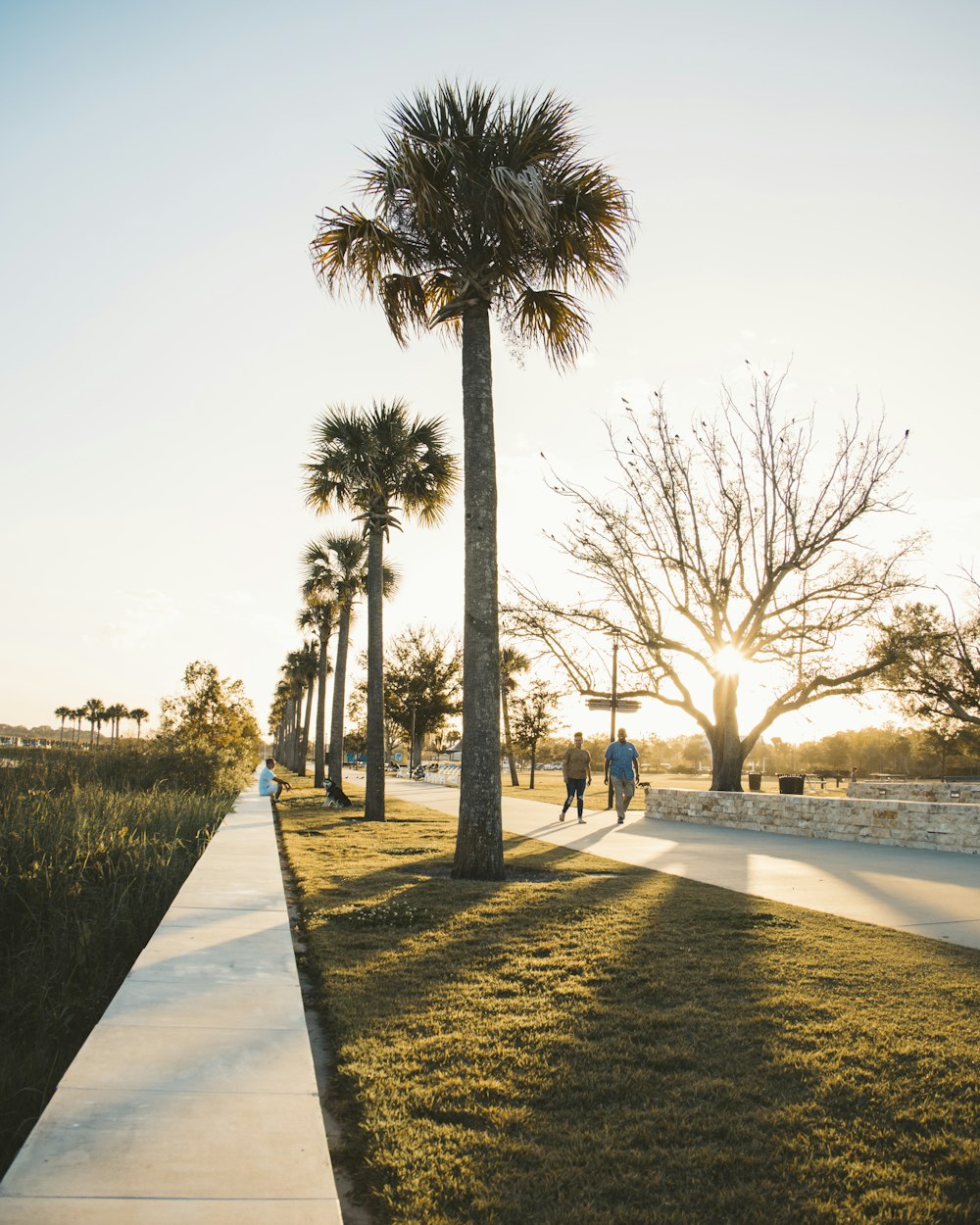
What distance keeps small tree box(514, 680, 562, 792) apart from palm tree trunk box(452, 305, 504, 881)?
30146 mm

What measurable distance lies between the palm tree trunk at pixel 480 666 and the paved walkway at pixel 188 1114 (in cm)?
492

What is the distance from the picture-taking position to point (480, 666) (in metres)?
9.97

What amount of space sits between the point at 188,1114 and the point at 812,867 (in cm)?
994

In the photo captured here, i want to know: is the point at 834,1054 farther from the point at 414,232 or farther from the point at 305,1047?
the point at 414,232

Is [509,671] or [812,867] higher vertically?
[509,671]

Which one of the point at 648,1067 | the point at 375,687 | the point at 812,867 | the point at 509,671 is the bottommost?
the point at 812,867

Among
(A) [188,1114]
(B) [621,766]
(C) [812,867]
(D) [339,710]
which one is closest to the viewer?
(A) [188,1114]

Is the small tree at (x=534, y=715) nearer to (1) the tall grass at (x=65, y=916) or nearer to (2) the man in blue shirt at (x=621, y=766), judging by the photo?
(2) the man in blue shirt at (x=621, y=766)

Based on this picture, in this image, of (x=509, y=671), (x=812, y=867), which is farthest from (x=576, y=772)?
(x=509, y=671)

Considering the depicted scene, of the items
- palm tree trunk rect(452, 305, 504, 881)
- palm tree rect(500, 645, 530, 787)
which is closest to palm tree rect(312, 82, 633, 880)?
palm tree trunk rect(452, 305, 504, 881)

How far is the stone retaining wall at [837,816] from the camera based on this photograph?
13.3 meters

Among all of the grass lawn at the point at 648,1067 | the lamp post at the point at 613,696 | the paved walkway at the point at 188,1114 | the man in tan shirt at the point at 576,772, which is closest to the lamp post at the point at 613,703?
the lamp post at the point at 613,696

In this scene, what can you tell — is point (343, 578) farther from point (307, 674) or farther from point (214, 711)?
point (307, 674)

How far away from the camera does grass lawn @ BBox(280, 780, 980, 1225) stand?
282cm
